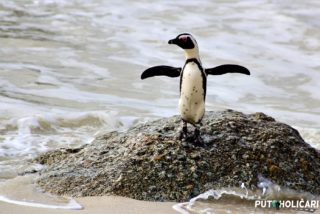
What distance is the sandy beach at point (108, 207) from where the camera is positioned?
11.6ft

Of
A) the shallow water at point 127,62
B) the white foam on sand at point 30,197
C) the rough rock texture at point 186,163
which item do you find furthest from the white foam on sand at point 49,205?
the shallow water at point 127,62

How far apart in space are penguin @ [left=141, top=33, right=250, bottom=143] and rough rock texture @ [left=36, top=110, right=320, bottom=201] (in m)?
0.17

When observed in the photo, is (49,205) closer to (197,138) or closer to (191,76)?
(197,138)

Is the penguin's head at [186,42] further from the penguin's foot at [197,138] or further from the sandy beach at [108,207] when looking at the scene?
the sandy beach at [108,207]

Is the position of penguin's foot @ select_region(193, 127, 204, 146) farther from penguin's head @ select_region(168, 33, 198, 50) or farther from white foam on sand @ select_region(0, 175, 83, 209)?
white foam on sand @ select_region(0, 175, 83, 209)

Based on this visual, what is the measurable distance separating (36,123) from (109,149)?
6.76 ft

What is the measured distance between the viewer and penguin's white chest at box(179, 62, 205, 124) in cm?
381

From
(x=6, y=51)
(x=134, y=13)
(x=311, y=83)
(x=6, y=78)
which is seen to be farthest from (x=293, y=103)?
(x=134, y=13)

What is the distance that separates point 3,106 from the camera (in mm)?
6629

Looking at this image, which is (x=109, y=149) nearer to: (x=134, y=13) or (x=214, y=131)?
(x=214, y=131)

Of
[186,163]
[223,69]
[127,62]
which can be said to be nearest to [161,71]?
[223,69]

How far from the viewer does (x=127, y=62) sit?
9281 millimetres

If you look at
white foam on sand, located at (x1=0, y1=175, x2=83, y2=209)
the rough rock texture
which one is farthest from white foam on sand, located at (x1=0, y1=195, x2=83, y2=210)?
the rough rock texture

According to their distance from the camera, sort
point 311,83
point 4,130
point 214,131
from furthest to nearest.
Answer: point 311,83
point 4,130
point 214,131
